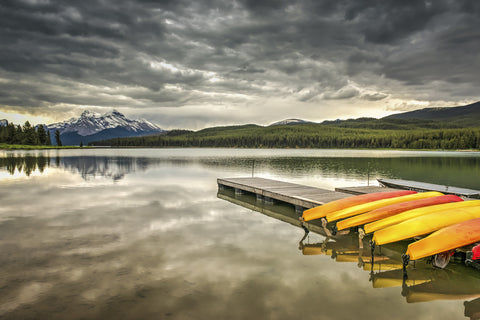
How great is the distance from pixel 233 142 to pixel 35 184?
569ft

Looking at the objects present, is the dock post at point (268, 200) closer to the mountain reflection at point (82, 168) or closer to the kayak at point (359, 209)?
the kayak at point (359, 209)

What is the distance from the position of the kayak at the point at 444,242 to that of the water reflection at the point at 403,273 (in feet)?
2.02

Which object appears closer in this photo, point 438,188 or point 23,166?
point 438,188

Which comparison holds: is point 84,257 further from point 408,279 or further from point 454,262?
point 454,262

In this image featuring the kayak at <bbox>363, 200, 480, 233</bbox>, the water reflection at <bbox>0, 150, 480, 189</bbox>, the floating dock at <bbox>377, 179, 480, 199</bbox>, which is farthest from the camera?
the water reflection at <bbox>0, 150, 480, 189</bbox>

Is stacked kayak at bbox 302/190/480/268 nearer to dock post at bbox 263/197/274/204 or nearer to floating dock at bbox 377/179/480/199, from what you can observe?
floating dock at bbox 377/179/480/199

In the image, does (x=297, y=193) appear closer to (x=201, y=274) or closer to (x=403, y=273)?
(x=403, y=273)

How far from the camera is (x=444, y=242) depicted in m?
7.10

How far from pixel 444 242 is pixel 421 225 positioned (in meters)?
1.06

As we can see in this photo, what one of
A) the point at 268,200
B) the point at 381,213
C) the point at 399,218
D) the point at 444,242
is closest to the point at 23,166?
the point at 268,200

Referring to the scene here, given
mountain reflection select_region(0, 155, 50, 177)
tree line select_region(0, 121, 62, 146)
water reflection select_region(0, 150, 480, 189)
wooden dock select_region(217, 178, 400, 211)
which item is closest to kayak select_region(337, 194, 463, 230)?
wooden dock select_region(217, 178, 400, 211)

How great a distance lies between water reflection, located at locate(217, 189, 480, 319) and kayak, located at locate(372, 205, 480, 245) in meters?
0.67

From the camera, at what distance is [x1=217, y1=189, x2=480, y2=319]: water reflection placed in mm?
6449

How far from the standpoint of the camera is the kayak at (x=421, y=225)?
796cm
